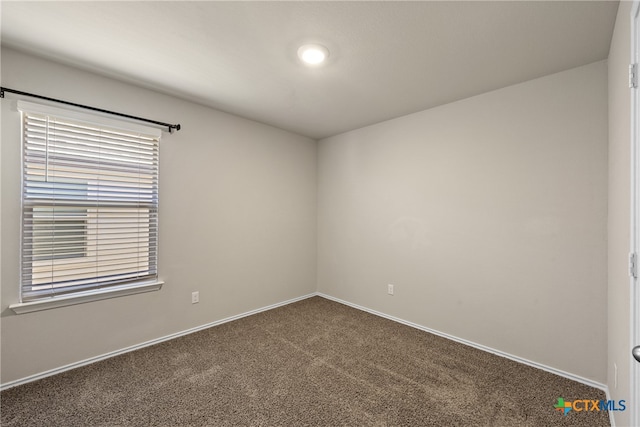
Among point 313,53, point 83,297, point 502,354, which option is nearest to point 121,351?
point 83,297

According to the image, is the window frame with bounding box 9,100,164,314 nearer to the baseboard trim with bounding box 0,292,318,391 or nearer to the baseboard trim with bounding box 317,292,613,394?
the baseboard trim with bounding box 0,292,318,391

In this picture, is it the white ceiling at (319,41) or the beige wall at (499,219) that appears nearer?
the white ceiling at (319,41)

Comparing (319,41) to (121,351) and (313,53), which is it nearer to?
(313,53)

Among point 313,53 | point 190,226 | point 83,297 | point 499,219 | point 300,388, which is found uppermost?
point 313,53

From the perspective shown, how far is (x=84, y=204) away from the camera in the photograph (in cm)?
229

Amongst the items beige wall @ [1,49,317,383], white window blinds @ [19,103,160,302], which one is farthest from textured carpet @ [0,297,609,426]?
white window blinds @ [19,103,160,302]

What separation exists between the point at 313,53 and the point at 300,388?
2.46 m

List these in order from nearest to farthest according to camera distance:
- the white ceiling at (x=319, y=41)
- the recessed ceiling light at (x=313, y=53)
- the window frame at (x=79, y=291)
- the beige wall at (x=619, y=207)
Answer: the beige wall at (x=619, y=207), the white ceiling at (x=319, y=41), the recessed ceiling light at (x=313, y=53), the window frame at (x=79, y=291)

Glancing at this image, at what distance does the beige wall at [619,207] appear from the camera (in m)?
1.38

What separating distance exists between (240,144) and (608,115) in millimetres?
3392

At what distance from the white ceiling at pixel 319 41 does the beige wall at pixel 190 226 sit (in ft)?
0.86

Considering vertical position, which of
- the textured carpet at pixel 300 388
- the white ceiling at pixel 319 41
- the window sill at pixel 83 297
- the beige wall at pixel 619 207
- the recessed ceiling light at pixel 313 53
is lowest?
the textured carpet at pixel 300 388

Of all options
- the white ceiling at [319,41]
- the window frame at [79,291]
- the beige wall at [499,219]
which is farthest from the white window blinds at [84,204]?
the beige wall at [499,219]

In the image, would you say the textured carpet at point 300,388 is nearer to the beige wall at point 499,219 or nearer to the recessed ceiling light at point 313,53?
Answer: the beige wall at point 499,219
